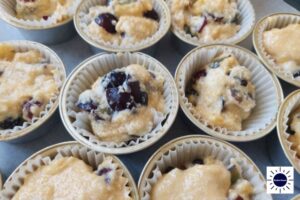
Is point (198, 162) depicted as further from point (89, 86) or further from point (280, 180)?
point (89, 86)

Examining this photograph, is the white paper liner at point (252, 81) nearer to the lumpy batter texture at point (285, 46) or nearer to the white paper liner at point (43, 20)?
the lumpy batter texture at point (285, 46)

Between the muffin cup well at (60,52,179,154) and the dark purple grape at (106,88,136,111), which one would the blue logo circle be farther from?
the dark purple grape at (106,88,136,111)

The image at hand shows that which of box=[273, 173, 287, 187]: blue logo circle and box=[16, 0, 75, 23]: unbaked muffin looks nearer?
box=[273, 173, 287, 187]: blue logo circle

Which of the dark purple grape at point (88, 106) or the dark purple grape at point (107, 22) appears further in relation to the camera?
the dark purple grape at point (107, 22)

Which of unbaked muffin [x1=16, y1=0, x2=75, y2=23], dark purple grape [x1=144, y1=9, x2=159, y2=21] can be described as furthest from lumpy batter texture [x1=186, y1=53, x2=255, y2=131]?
unbaked muffin [x1=16, y1=0, x2=75, y2=23]

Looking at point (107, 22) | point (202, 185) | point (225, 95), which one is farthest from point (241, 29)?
point (202, 185)

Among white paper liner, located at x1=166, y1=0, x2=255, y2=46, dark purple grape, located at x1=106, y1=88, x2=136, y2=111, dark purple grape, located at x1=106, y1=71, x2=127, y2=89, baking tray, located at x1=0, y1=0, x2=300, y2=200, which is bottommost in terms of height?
baking tray, located at x1=0, y1=0, x2=300, y2=200

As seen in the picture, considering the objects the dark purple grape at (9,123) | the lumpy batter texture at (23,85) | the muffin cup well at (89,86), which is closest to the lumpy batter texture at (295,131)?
the muffin cup well at (89,86)
